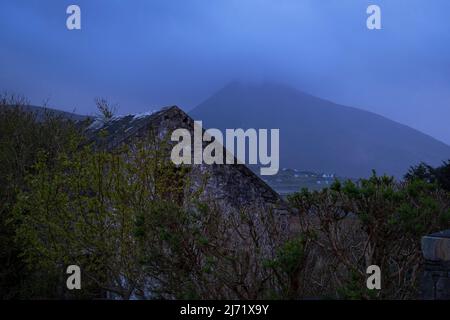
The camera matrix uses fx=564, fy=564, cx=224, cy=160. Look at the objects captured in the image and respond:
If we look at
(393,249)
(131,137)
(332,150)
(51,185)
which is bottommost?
(393,249)

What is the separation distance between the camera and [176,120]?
48.0 feet

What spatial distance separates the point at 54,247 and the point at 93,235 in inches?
38.6

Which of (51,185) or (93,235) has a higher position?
(51,185)

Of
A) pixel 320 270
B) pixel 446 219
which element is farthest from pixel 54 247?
pixel 446 219

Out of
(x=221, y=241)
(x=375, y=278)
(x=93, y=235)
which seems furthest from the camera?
(x=93, y=235)

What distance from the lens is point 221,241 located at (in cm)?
758

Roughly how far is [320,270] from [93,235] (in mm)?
4082

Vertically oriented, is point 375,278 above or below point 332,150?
below

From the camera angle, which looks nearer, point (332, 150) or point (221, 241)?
point (221, 241)
